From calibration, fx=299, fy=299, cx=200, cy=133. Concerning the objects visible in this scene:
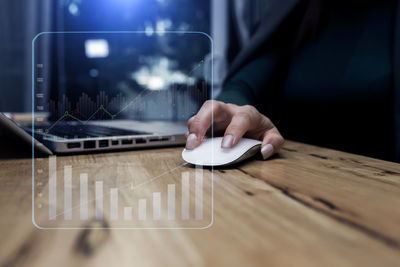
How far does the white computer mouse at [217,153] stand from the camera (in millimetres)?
414

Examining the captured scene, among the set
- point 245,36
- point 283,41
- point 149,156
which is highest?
point 245,36

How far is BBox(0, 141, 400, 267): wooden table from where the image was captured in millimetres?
167

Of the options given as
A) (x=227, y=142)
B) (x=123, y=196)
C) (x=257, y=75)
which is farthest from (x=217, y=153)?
(x=257, y=75)

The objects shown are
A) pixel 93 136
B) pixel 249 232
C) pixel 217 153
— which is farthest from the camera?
pixel 93 136

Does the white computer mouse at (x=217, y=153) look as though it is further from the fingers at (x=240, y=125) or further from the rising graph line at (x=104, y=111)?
the rising graph line at (x=104, y=111)

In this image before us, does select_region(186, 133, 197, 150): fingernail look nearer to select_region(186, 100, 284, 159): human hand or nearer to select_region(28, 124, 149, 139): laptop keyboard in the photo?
select_region(186, 100, 284, 159): human hand

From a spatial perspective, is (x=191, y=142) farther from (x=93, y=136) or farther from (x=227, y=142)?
(x=93, y=136)

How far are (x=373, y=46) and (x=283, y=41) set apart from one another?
308 millimetres

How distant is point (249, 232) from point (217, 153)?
229 mm

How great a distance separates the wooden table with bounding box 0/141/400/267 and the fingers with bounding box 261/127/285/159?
0.37 ft

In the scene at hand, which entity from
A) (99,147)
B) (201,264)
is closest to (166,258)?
(201,264)

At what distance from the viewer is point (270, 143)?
492 millimetres

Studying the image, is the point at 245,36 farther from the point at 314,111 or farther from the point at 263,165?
the point at 263,165

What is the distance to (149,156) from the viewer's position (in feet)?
1.65
